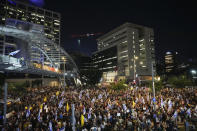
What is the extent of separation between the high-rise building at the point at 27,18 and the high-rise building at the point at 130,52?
127ft

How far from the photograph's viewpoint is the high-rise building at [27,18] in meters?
75.1

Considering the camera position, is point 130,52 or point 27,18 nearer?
point 130,52

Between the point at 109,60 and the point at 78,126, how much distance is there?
9877cm

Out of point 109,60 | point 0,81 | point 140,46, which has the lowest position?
point 0,81

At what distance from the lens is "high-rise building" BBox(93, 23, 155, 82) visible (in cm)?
9300

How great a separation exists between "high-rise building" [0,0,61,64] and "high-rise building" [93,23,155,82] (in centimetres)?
3862

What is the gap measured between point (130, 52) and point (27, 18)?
2630 inches

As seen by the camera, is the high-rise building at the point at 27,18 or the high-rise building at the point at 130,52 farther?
the high-rise building at the point at 130,52

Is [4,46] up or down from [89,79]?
up

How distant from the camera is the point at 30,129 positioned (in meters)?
11.6

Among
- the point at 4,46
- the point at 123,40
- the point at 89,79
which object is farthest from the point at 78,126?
the point at 123,40

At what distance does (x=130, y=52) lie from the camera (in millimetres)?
93875

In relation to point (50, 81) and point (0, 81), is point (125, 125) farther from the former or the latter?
point (50, 81)

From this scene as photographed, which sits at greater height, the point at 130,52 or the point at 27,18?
the point at 27,18
